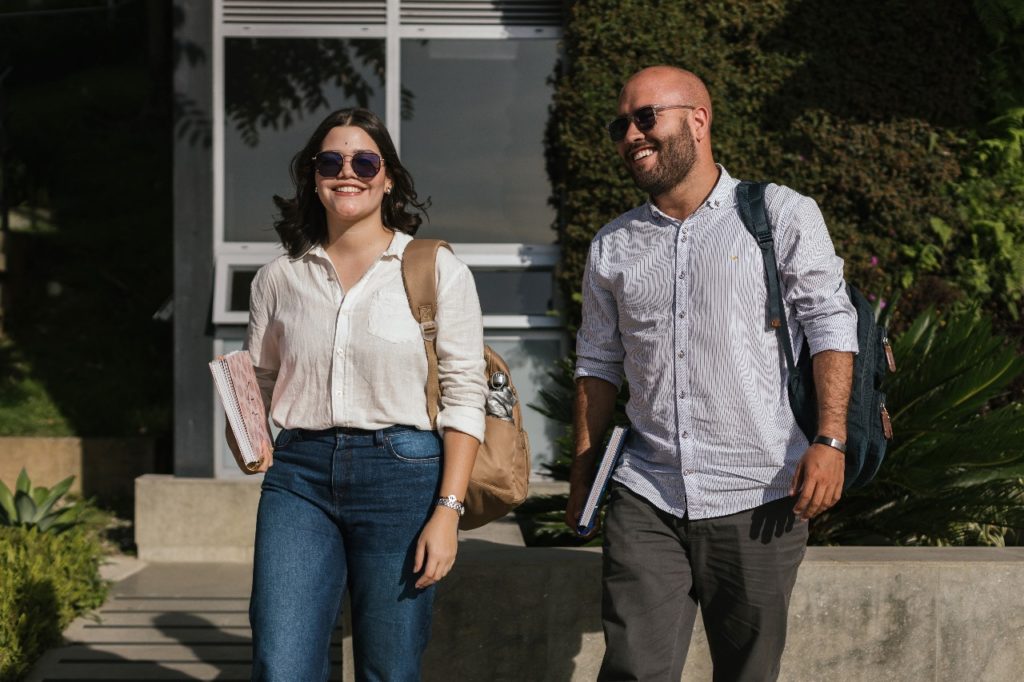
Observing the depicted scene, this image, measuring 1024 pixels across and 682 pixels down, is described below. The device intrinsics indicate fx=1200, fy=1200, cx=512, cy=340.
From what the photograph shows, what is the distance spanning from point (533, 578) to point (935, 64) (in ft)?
16.9

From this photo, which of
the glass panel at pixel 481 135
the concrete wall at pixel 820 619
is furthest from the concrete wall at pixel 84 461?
the concrete wall at pixel 820 619

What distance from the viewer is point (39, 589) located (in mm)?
5328

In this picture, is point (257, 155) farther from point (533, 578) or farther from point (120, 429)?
point (533, 578)

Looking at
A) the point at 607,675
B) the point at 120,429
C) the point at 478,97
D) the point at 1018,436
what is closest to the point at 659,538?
the point at 607,675

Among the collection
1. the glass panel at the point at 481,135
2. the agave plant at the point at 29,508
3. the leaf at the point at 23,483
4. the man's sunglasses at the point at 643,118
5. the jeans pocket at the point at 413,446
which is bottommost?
the agave plant at the point at 29,508

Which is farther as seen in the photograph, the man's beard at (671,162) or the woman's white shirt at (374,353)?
the man's beard at (671,162)

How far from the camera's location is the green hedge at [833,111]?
745 centimetres

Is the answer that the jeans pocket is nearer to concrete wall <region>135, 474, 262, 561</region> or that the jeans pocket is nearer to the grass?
concrete wall <region>135, 474, 262, 561</region>

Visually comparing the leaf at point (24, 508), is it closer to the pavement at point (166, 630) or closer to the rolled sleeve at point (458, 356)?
the pavement at point (166, 630)

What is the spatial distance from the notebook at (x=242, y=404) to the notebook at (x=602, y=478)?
85 centimetres

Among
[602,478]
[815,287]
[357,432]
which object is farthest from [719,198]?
[357,432]

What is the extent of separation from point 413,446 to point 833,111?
545cm

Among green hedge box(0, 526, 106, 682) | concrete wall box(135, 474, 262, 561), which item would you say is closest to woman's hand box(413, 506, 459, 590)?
green hedge box(0, 526, 106, 682)

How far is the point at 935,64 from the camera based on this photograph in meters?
7.52
